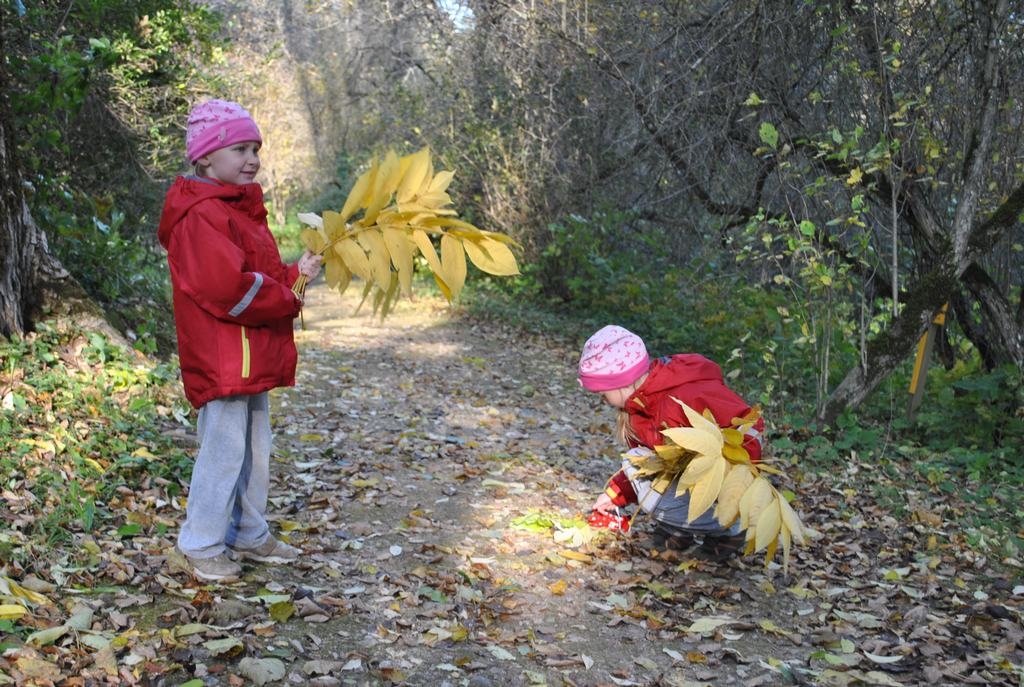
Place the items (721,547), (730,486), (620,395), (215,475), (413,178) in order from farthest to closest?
(721,547) < (620,395) < (215,475) < (730,486) < (413,178)

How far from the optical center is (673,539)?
4.38m

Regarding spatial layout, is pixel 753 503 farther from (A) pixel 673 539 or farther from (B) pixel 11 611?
(B) pixel 11 611

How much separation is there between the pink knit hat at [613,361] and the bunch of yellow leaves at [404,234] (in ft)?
3.39

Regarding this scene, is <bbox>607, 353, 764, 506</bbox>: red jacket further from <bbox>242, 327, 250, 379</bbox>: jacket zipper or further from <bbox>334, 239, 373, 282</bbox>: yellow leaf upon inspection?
<bbox>242, 327, 250, 379</bbox>: jacket zipper

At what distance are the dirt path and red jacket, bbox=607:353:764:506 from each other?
27.0 inches

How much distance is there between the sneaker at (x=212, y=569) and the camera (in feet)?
11.7

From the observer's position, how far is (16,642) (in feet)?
8.97

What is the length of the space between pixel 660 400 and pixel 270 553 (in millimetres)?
1801

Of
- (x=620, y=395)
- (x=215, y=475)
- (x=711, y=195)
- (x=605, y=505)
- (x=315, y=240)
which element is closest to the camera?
(x=315, y=240)

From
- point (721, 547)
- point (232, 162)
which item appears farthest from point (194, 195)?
point (721, 547)

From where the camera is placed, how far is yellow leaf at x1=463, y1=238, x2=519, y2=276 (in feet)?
9.88

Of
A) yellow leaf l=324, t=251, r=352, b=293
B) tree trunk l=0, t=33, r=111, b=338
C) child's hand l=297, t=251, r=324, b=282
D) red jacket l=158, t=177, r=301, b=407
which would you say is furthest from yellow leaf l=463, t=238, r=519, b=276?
tree trunk l=0, t=33, r=111, b=338

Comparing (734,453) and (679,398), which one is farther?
(679,398)

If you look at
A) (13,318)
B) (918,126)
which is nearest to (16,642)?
(13,318)
